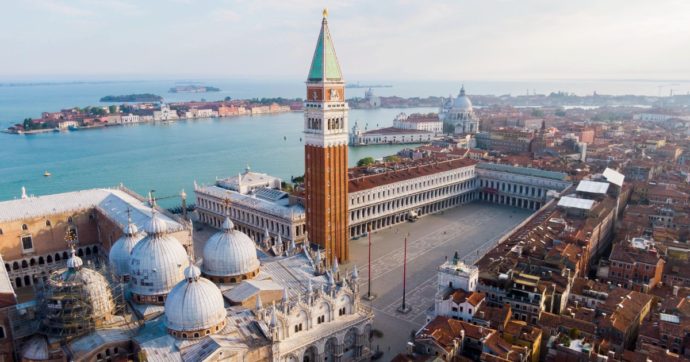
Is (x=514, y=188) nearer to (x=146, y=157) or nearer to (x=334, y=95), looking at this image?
(x=334, y=95)

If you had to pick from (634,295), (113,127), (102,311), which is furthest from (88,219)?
(113,127)

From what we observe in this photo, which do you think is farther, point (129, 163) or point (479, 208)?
point (129, 163)

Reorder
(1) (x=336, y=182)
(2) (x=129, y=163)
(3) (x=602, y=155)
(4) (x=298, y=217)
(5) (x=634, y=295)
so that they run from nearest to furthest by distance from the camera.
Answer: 1. (5) (x=634, y=295)
2. (1) (x=336, y=182)
3. (4) (x=298, y=217)
4. (3) (x=602, y=155)
5. (2) (x=129, y=163)

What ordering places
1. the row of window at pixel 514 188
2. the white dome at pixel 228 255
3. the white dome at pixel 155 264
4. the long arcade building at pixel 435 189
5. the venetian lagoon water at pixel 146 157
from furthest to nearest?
the venetian lagoon water at pixel 146 157 < the row of window at pixel 514 188 < the long arcade building at pixel 435 189 < the white dome at pixel 228 255 < the white dome at pixel 155 264

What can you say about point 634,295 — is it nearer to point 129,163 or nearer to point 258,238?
point 258,238

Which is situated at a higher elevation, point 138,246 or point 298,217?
point 138,246

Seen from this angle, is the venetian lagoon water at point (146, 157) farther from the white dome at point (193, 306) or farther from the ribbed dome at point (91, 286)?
the white dome at point (193, 306)

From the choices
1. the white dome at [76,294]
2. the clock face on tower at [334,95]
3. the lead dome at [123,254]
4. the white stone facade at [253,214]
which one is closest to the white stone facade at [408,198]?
the white stone facade at [253,214]
